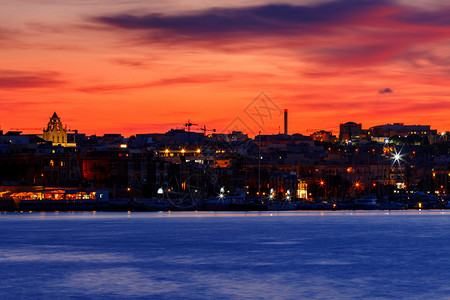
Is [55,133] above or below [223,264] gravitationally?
above

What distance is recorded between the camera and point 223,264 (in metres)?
37.2

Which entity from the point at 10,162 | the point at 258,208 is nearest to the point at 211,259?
the point at 258,208

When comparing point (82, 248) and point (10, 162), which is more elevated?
point (10, 162)

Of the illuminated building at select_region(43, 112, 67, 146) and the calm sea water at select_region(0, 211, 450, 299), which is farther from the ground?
the illuminated building at select_region(43, 112, 67, 146)

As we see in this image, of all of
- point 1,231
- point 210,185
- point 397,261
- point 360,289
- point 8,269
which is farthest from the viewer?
point 210,185

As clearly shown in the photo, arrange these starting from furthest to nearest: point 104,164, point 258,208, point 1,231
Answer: point 104,164, point 258,208, point 1,231

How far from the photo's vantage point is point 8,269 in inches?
1369

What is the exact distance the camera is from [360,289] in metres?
29.4

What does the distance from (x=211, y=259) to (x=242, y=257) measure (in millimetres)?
1696

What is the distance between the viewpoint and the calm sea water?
2897 cm

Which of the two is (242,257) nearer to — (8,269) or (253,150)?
(8,269)

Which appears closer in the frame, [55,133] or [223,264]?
[223,264]

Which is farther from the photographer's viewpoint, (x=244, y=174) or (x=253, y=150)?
(x=253, y=150)

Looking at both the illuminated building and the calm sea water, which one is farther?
the illuminated building
